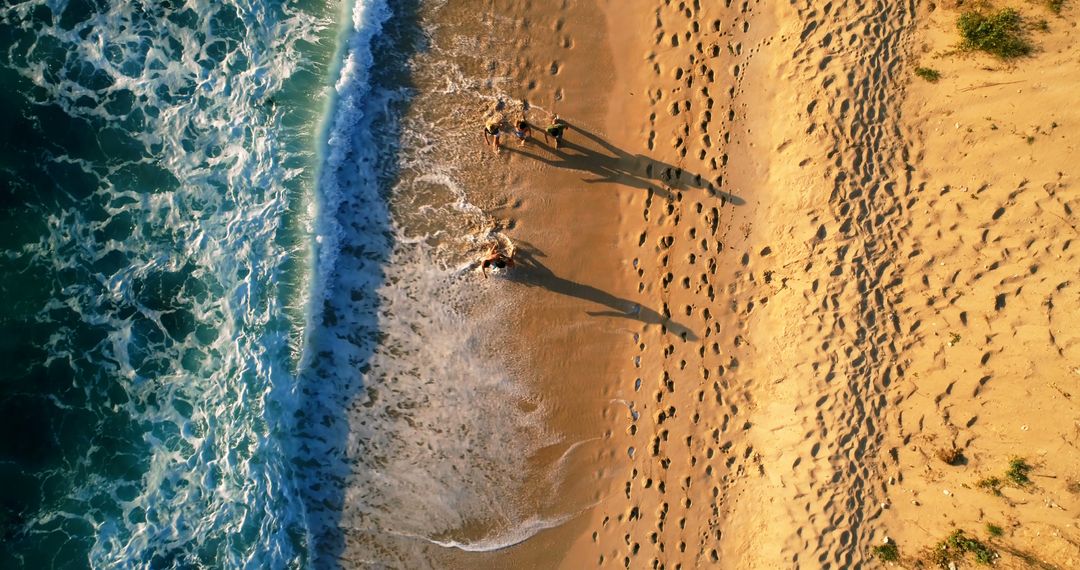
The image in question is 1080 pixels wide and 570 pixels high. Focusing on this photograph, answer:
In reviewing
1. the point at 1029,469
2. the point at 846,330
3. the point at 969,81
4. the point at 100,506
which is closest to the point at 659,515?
the point at 846,330

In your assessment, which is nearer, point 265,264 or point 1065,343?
point 1065,343

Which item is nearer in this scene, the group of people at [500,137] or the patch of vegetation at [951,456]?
the patch of vegetation at [951,456]

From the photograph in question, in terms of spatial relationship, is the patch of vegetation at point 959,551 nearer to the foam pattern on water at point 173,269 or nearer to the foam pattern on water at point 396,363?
the foam pattern on water at point 396,363

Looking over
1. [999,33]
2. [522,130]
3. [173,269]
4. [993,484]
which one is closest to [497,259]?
[522,130]

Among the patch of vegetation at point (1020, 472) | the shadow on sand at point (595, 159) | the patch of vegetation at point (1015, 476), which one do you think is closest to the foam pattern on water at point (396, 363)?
the shadow on sand at point (595, 159)

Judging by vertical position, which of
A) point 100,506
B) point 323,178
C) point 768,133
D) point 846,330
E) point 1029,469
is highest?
point 768,133

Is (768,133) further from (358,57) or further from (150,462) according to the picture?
(150,462)
